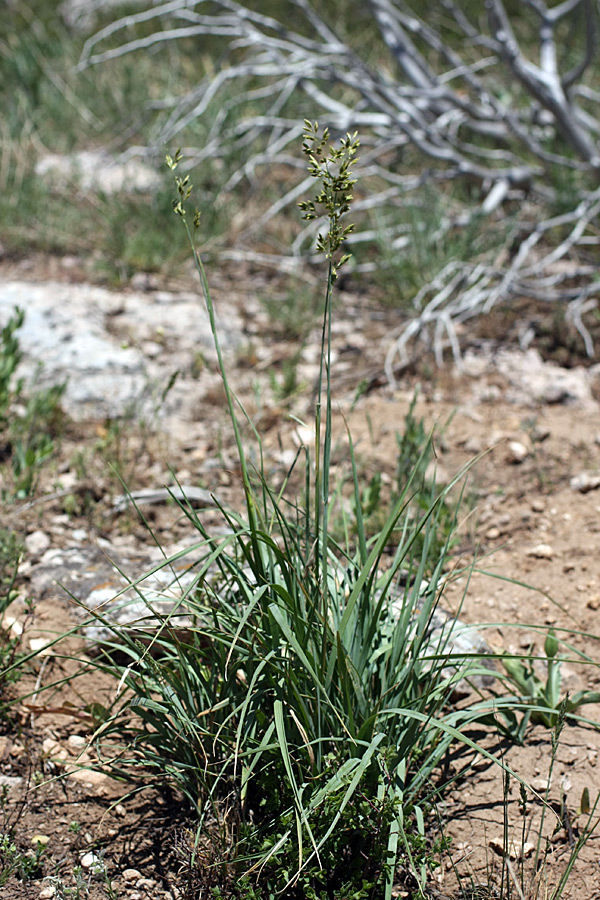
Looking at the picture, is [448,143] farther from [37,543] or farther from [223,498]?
[37,543]

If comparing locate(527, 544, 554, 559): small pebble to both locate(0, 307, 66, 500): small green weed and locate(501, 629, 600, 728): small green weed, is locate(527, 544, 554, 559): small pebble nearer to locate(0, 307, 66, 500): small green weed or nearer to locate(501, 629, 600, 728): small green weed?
locate(501, 629, 600, 728): small green weed

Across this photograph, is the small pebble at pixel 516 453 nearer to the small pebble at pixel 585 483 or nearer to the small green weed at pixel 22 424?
the small pebble at pixel 585 483

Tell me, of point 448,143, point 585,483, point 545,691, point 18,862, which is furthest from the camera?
point 448,143

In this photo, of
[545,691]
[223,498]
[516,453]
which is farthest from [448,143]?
[545,691]

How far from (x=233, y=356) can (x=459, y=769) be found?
265 cm

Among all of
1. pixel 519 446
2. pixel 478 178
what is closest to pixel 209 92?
pixel 478 178

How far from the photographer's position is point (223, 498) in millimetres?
3127

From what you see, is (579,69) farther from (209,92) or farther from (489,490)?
(489,490)

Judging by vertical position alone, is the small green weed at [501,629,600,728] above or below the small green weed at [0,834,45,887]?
above

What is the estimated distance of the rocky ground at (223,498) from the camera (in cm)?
186

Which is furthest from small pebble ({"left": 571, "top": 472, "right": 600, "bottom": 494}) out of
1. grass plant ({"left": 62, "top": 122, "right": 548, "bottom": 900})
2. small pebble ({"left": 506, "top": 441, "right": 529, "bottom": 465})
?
grass plant ({"left": 62, "top": 122, "right": 548, "bottom": 900})

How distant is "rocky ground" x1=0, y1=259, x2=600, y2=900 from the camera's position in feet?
6.10

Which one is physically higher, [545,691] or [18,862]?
[545,691]

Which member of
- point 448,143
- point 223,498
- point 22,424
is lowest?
point 223,498
